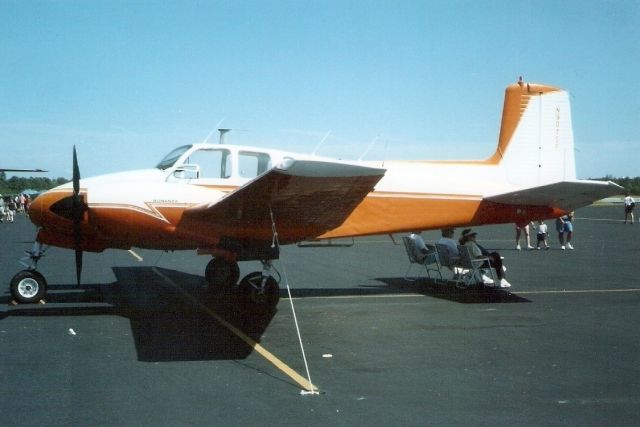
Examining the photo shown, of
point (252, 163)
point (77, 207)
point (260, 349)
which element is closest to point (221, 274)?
point (252, 163)

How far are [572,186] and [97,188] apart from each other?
7.87 metres

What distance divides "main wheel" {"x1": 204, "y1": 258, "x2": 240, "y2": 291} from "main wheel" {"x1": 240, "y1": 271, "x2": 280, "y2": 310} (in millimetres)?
2116

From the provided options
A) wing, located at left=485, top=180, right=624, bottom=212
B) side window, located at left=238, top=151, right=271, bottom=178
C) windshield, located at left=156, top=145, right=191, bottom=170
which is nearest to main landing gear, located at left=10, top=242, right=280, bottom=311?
side window, located at left=238, top=151, right=271, bottom=178

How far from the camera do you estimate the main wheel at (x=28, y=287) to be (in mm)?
10922

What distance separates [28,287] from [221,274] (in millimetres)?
3490

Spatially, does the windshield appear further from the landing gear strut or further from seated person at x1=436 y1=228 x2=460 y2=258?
seated person at x1=436 y1=228 x2=460 y2=258

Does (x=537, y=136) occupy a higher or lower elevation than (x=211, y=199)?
higher

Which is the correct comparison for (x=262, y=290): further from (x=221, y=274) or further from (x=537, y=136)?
(x=537, y=136)

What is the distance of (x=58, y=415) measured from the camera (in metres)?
5.42

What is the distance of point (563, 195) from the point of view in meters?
12.1

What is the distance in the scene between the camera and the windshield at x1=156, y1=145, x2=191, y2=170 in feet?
35.9

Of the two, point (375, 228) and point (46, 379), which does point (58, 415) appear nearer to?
point (46, 379)

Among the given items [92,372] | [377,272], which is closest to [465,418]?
[92,372]

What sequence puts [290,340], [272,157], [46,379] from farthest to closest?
[272,157], [290,340], [46,379]
